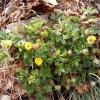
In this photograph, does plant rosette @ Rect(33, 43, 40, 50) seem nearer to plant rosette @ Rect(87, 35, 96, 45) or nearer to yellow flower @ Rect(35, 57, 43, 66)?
yellow flower @ Rect(35, 57, 43, 66)

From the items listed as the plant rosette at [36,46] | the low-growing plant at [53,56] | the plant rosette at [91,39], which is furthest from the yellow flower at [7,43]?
the plant rosette at [91,39]

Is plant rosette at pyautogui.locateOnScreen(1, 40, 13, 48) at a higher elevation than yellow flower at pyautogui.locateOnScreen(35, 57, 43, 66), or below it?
higher

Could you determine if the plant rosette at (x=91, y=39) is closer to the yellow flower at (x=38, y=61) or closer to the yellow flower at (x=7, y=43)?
the yellow flower at (x=38, y=61)

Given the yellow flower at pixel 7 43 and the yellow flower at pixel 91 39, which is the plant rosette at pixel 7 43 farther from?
the yellow flower at pixel 91 39

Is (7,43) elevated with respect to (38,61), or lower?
elevated

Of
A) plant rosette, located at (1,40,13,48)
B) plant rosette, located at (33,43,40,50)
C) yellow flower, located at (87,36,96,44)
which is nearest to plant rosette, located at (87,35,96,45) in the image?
yellow flower, located at (87,36,96,44)

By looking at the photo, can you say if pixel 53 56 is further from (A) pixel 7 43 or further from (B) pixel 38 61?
(A) pixel 7 43

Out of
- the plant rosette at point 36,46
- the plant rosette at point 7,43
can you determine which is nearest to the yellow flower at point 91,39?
the plant rosette at point 36,46

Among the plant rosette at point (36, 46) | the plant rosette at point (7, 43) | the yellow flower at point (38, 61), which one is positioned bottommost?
the yellow flower at point (38, 61)

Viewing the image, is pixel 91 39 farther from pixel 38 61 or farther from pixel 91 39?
pixel 38 61

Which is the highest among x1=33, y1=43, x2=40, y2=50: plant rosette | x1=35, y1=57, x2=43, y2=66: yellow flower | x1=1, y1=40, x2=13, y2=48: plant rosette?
x1=1, y1=40, x2=13, y2=48: plant rosette

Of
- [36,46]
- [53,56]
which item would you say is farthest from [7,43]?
[53,56]

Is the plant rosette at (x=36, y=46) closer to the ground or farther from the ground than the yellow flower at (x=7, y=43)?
closer to the ground
